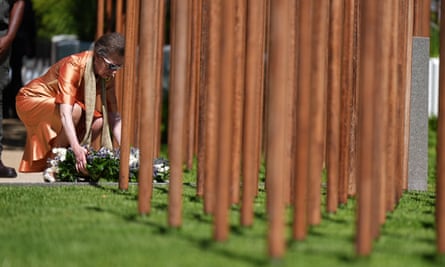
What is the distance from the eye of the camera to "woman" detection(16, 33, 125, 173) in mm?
9477

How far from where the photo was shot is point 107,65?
31.4ft

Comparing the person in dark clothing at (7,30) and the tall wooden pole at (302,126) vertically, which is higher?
the person in dark clothing at (7,30)

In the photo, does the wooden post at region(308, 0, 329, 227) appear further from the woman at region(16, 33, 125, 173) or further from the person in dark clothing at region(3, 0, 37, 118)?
the person in dark clothing at region(3, 0, 37, 118)

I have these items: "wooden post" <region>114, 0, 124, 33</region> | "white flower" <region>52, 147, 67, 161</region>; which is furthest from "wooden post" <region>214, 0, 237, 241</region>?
"wooden post" <region>114, 0, 124, 33</region>

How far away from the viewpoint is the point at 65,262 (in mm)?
5285

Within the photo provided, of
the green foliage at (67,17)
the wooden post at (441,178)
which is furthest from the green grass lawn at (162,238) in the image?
the green foliage at (67,17)

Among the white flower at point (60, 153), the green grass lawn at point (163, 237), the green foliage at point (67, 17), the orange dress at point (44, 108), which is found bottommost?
the green grass lawn at point (163, 237)

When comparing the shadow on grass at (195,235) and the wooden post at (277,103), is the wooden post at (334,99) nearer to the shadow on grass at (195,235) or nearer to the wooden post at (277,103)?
the shadow on grass at (195,235)

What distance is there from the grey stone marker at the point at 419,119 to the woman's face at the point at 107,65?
2602 mm

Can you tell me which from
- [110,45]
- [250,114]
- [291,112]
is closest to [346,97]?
[291,112]

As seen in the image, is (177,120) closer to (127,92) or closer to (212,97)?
(212,97)

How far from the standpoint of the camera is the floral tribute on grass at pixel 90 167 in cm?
964

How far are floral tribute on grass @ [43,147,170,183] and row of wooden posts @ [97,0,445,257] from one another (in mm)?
765

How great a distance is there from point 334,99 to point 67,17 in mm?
23330
